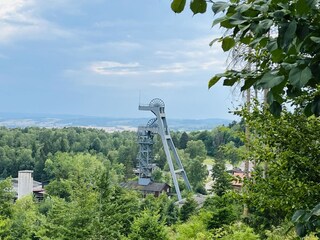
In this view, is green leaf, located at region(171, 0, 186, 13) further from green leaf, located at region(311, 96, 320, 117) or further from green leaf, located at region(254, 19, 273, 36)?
green leaf, located at region(311, 96, 320, 117)

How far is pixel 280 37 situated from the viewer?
2.41ft

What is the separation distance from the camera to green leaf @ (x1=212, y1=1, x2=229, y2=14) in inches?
32.1

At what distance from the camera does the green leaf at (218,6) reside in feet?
2.67

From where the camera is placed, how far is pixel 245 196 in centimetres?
351

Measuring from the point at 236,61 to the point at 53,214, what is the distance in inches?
320

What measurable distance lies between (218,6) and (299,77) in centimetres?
23

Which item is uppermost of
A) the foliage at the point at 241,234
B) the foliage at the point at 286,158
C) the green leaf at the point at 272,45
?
the green leaf at the point at 272,45

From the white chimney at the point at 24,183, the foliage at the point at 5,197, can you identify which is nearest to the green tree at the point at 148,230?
the foliage at the point at 5,197

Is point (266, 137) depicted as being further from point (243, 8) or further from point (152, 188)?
point (152, 188)

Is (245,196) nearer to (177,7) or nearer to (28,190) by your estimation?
(177,7)

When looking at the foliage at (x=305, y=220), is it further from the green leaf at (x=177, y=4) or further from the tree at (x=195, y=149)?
the tree at (x=195, y=149)

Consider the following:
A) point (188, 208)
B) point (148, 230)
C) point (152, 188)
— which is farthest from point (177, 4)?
point (152, 188)

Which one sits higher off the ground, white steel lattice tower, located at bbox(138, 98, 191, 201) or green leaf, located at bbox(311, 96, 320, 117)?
green leaf, located at bbox(311, 96, 320, 117)

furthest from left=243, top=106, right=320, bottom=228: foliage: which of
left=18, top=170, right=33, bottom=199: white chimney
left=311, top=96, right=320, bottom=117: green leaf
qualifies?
left=18, top=170, right=33, bottom=199: white chimney
